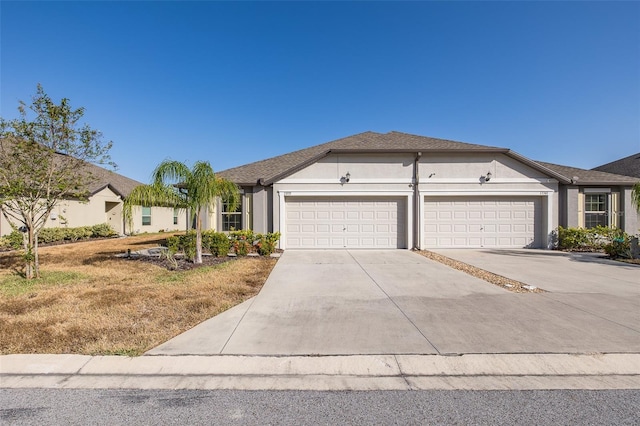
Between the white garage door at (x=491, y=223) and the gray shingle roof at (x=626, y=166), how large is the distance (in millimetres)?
10246

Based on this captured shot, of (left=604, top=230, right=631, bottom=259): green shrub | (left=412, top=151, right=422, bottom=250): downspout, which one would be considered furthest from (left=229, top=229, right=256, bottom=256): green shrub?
(left=604, top=230, right=631, bottom=259): green shrub

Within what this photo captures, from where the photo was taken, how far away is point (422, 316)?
4.72 metres

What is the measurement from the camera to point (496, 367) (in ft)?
10.6

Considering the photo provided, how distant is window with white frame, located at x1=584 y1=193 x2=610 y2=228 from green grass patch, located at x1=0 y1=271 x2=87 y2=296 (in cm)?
1864

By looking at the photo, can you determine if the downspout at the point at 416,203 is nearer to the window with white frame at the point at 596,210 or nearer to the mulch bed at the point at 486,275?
the mulch bed at the point at 486,275

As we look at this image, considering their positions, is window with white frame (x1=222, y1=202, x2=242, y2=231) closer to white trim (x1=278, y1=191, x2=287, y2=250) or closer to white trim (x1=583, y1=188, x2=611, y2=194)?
white trim (x1=278, y1=191, x2=287, y2=250)

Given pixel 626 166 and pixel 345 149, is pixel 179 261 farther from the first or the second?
pixel 626 166

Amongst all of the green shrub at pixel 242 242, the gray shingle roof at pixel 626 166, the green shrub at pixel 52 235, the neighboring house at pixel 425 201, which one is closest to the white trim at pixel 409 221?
the neighboring house at pixel 425 201

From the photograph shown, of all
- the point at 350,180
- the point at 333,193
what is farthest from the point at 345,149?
the point at 333,193

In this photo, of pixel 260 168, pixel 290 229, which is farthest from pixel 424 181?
pixel 260 168

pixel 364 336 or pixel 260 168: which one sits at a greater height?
pixel 260 168

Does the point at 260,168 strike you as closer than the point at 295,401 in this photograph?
No

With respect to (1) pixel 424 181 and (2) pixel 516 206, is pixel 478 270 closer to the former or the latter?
(1) pixel 424 181

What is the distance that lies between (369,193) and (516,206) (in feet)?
21.2
